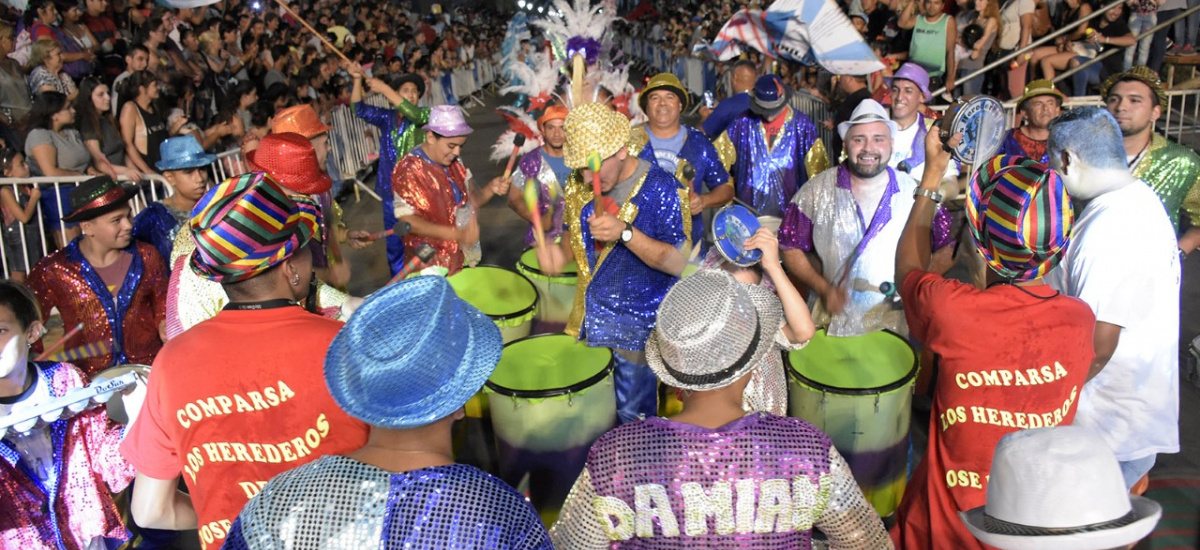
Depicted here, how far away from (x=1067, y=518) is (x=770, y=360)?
1600mm

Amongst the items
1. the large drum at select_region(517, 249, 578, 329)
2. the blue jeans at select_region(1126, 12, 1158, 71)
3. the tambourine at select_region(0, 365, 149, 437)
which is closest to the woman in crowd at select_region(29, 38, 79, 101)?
the large drum at select_region(517, 249, 578, 329)

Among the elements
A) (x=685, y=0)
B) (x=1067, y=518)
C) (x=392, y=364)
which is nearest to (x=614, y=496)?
(x=392, y=364)

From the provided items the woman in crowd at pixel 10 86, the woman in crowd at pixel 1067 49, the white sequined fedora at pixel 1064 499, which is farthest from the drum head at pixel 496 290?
the woman in crowd at pixel 1067 49

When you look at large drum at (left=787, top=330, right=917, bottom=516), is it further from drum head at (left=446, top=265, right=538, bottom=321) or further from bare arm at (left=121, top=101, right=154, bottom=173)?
bare arm at (left=121, top=101, right=154, bottom=173)

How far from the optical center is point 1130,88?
3.84m

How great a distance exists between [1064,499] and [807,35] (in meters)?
5.09

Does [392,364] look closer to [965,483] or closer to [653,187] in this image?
[965,483]

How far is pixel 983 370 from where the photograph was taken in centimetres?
245

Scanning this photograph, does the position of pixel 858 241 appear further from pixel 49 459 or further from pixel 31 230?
pixel 31 230

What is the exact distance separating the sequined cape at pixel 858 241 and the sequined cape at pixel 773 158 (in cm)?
145

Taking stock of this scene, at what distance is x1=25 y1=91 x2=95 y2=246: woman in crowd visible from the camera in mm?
6414

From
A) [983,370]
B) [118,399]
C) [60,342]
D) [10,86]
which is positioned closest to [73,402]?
[118,399]

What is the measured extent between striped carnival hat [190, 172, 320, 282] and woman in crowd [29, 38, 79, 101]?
6533mm

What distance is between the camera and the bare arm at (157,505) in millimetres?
2238
